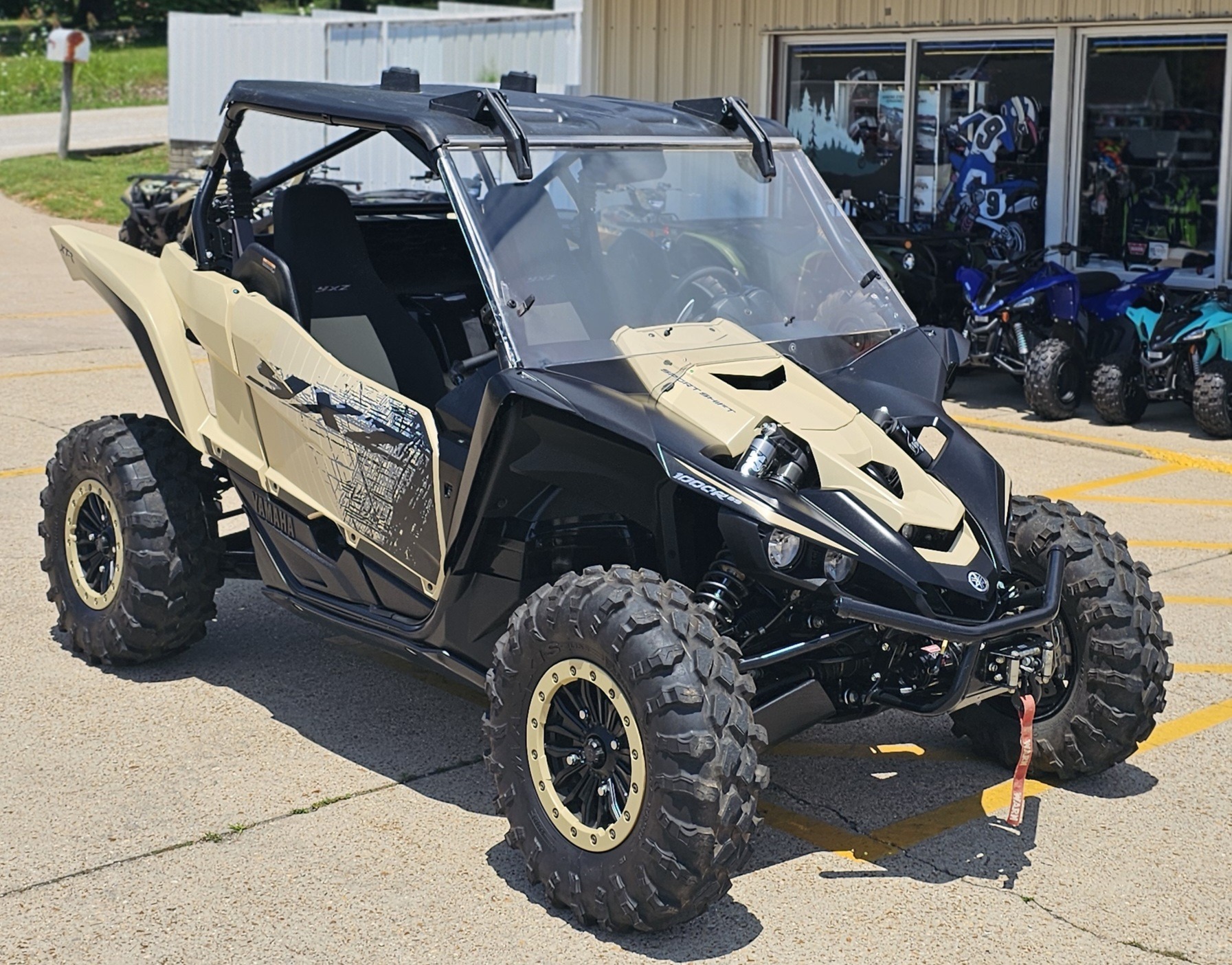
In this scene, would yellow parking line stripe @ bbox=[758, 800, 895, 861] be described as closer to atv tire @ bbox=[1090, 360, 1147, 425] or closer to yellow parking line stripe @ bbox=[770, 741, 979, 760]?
yellow parking line stripe @ bbox=[770, 741, 979, 760]

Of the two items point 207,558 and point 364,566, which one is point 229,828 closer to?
point 364,566

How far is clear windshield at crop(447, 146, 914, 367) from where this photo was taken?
4.74 metres

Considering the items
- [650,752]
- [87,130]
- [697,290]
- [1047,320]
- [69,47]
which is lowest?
[650,752]

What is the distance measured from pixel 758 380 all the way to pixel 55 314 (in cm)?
1195

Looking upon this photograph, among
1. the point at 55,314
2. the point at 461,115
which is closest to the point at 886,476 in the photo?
the point at 461,115

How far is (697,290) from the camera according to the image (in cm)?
500

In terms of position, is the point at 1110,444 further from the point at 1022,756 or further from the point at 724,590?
the point at 724,590

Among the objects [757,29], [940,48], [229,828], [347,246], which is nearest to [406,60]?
[757,29]

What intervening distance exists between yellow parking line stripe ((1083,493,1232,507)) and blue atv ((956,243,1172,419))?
→ 7.51 feet

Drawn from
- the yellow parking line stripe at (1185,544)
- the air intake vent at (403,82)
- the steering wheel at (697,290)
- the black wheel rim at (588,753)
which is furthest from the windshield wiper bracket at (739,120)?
the yellow parking line stripe at (1185,544)

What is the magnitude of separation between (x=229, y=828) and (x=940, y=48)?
10387 millimetres

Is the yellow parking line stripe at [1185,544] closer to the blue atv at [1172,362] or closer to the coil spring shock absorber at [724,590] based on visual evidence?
the blue atv at [1172,362]

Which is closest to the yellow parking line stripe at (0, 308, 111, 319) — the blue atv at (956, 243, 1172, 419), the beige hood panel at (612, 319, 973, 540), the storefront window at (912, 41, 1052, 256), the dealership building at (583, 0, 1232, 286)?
the dealership building at (583, 0, 1232, 286)

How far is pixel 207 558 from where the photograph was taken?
19.1 ft
